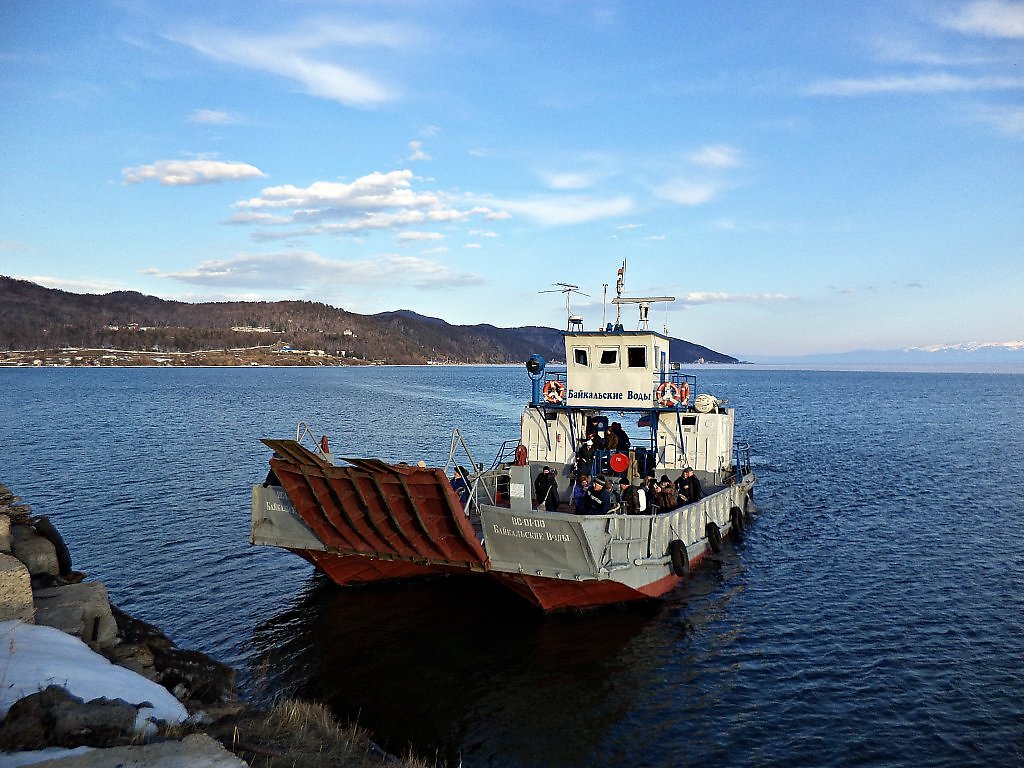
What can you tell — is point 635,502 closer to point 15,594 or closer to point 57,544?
point 15,594

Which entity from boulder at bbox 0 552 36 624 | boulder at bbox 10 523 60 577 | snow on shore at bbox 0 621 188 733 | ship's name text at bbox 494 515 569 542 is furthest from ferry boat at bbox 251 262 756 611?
snow on shore at bbox 0 621 188 733

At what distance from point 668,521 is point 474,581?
5492 millimetres

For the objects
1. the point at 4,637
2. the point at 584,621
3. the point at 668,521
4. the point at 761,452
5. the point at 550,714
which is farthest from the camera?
the point at 761,452

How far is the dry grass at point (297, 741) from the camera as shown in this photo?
8.27 m

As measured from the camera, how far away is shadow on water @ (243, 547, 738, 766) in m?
11.9

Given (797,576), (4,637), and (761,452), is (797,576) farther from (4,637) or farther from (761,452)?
(761,452)

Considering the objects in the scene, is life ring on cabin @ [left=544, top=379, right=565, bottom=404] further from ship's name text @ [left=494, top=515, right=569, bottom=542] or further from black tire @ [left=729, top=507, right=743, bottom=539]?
ship's name text @ [left=494, top=515, right=569, bottom=542]

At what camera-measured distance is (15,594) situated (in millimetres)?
9844

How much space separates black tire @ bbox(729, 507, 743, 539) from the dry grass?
15473 millimetres

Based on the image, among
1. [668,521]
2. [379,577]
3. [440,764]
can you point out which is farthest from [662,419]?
[440,764]

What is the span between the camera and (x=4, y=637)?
900 cm

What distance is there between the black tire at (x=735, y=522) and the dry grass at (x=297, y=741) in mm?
15473

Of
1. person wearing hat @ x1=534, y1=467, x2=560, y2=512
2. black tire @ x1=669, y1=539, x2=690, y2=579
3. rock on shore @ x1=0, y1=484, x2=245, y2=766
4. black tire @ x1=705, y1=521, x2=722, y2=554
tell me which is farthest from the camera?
black tire @ x1=705, y1=521, x2=722, y2=554

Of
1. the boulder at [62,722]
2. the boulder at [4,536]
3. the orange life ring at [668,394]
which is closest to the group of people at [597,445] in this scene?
the orange life ring at [668,394]
